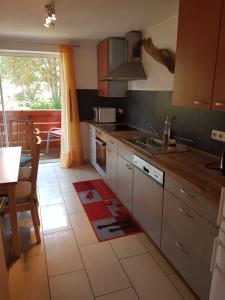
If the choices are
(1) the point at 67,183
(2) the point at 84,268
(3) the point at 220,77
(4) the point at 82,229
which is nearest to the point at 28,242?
(4) the point at 82,229

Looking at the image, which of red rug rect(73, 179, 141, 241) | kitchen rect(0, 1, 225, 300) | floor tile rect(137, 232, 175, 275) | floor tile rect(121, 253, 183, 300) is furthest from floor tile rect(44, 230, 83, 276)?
floor tile rect(137, 232, 175, 275)

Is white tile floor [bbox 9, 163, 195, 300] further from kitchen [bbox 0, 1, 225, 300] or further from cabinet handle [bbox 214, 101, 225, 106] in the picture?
cabinet handle [bbox 214, 101, 225, 106]

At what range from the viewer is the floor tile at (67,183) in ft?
11.1

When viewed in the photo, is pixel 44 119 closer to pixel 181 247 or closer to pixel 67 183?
pixel 67 183

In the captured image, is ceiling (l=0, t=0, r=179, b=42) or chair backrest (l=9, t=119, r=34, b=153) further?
chair backrest (l=9, t=119, r=34, b=153)

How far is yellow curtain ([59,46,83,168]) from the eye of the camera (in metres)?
3.89

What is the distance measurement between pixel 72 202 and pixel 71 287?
1349 millimetres

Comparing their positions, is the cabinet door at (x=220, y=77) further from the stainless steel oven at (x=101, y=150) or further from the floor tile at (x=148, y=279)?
the stainless steel oven at (x=101, y=150)

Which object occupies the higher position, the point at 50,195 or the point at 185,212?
the point at 185,212

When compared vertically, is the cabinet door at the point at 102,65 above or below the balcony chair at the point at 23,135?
above

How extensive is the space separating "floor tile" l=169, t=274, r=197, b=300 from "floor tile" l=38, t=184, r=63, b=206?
5.64ft

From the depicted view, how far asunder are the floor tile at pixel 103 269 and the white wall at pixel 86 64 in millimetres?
2940

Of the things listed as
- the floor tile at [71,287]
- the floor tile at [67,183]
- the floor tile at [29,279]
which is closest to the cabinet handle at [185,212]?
the floor tile at [71,287]

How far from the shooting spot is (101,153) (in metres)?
3.62
